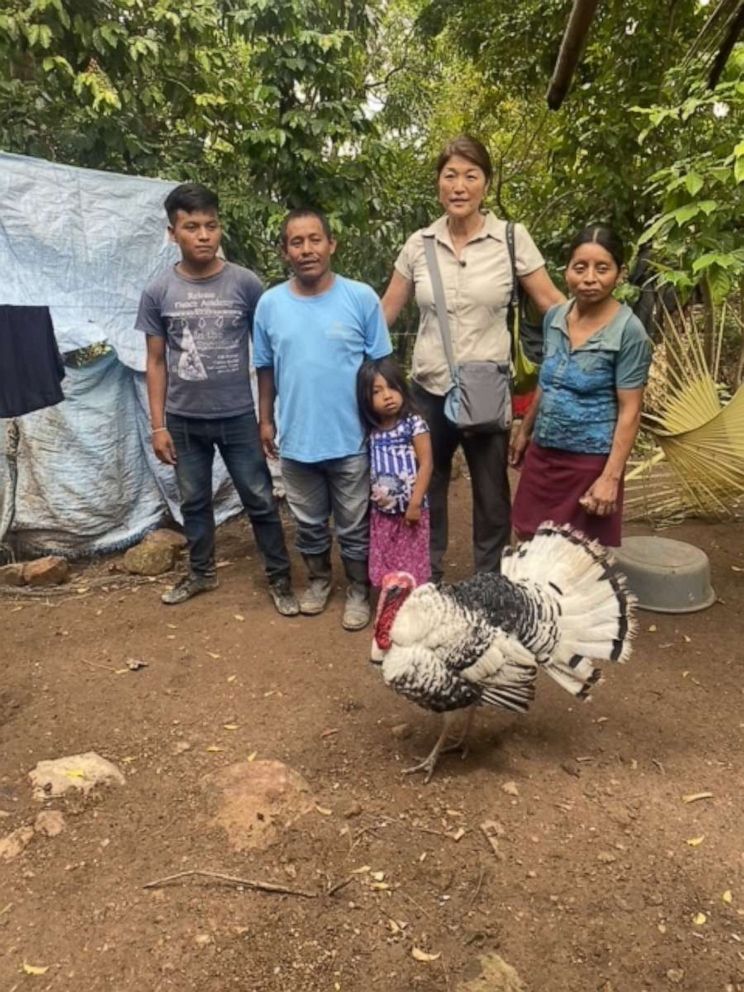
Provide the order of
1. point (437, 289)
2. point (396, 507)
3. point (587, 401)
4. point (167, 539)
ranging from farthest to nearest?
point (167, 539)
point (396, 507)
point (437, 289)
point (587, 401)

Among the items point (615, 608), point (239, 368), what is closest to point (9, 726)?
point (239, 368)

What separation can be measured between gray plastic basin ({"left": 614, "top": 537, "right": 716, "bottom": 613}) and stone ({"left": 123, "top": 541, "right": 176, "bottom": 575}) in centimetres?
252

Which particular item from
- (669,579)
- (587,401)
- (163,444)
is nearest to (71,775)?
(163,444)

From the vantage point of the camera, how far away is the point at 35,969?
6.41 feet

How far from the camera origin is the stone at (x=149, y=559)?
4.46 m

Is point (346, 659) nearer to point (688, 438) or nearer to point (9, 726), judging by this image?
→ point (9, 726)

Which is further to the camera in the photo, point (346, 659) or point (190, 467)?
point (190, 467)

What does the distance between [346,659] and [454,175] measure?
2.09 meters

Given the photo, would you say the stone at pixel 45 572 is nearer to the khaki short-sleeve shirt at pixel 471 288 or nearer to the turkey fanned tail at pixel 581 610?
the khaki short-sleeve shirt at pixel 471 288

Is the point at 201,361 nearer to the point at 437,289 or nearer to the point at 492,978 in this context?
the point at 437,289

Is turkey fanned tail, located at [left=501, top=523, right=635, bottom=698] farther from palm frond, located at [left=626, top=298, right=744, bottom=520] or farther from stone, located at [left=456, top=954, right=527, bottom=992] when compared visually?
palm frond, located at [left=626, top=298, right=744, bottom=520]

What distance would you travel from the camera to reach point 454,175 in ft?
9.88

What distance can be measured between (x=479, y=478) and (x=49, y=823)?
2.14 m

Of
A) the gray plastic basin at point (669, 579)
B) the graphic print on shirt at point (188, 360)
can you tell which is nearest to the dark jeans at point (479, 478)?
the gray plastic basin at point (669, 579)
